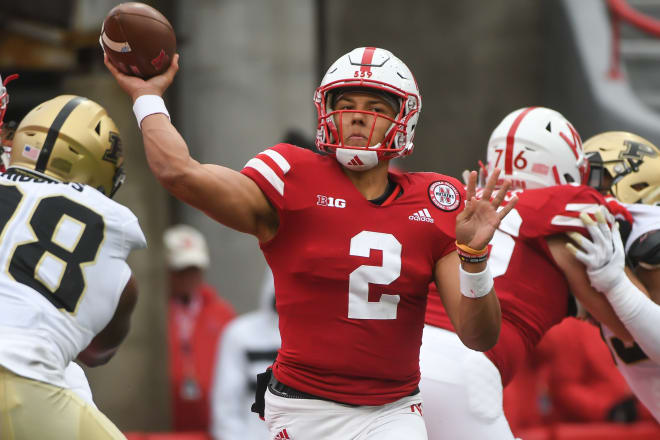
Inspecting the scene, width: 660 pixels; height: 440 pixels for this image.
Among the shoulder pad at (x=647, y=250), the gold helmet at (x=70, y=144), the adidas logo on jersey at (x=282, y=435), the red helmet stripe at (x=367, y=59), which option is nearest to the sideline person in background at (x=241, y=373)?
the gold helmet at (x=70, y=144)

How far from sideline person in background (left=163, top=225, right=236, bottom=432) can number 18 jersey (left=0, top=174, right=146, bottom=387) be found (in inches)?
146

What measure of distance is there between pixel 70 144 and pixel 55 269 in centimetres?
61

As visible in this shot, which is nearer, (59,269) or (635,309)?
(59,269)

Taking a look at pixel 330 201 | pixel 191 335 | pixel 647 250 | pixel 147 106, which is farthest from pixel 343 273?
pixel 191 335

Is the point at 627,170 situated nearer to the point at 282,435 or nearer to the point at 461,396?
the point at 461,396

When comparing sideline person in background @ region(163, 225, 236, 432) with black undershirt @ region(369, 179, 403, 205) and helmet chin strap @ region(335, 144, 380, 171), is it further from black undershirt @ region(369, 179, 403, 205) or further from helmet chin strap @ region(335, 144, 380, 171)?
helmet chin strap @ region(335, 144, 380, 171)

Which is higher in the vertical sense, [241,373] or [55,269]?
[55,269]

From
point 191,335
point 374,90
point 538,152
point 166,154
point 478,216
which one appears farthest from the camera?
point 191,335

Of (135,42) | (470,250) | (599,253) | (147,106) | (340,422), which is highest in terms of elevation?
(135,42)

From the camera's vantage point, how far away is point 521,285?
13.2ft

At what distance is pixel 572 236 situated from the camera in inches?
161

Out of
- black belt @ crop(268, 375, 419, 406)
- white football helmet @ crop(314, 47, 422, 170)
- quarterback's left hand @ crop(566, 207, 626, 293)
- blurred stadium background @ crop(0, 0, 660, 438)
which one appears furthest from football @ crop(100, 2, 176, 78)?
blurred stadium background @ crop(0, 0, 660, 438)

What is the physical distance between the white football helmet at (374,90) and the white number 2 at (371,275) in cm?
27

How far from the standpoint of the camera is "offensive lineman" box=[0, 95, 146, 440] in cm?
344
